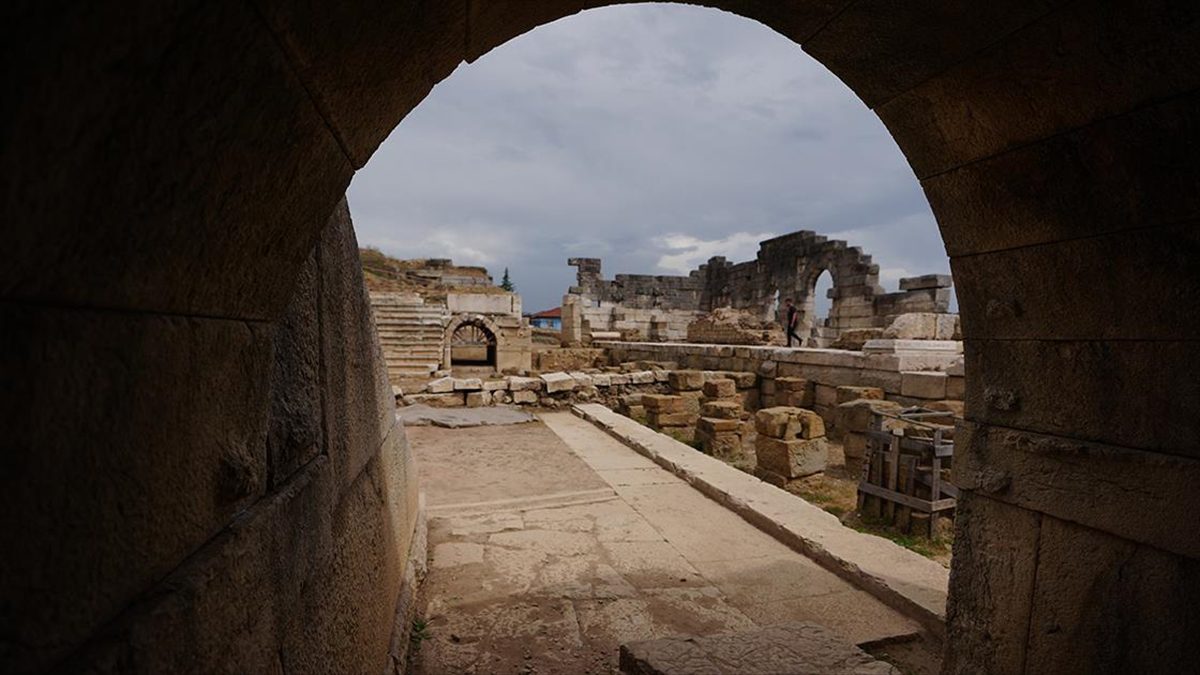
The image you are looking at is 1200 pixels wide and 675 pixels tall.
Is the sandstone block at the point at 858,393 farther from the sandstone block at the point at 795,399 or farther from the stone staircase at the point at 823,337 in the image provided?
the stone staircase at the point at 823,337

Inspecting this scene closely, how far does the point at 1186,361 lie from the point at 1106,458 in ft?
1.14

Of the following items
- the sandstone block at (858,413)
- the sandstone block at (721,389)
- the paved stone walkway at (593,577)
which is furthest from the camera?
the sandstone block at (721,389)

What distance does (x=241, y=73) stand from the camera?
0.67 m

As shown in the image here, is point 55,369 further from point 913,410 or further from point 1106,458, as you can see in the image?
point 913,410

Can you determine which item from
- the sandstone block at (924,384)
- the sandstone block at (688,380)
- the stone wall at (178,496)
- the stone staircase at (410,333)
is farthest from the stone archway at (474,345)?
the stone wall at (178,496)

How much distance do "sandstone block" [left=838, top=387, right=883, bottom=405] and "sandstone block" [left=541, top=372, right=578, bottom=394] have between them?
4.52 metres

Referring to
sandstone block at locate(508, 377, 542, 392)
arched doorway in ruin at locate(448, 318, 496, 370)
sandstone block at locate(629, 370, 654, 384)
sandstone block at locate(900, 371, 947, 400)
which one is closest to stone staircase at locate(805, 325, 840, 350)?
sandstone block at locate(629, 370, 654, 384)

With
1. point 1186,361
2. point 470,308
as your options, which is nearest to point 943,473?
point 1186,361

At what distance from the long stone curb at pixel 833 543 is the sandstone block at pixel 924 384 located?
4152 mm

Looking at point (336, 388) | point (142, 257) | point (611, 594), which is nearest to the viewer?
point (142, 257)

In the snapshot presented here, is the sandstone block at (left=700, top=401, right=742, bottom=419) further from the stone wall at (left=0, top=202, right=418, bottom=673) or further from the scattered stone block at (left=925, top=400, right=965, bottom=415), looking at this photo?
the stone wall at (left=0, top=202, right=418, bottom=673)

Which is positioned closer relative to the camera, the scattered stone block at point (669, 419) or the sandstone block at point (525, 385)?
the scattered stone block at point (669, 419)

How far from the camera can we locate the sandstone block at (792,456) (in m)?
6.01

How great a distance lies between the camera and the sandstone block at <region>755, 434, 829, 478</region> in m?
6.01
